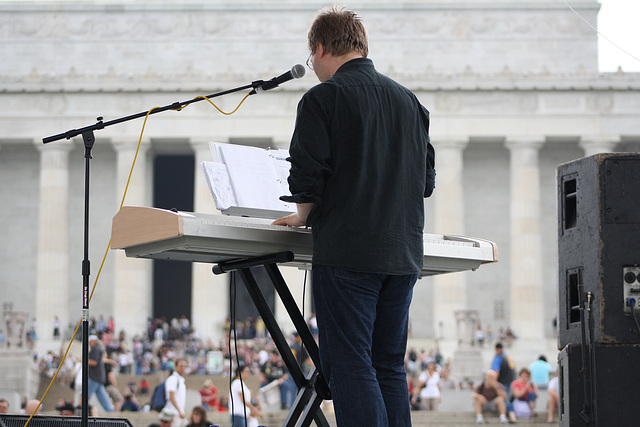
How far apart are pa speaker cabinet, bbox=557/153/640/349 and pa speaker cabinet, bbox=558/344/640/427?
0.33ft

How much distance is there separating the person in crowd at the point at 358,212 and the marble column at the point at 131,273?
135 feet

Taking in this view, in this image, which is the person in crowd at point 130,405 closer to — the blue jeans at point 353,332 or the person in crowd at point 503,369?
the person in crowd at point 503,369

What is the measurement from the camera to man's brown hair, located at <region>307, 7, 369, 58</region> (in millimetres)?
5297

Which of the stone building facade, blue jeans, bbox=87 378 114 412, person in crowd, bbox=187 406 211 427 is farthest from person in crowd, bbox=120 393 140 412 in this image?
the stone building facade

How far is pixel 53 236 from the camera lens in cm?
4772

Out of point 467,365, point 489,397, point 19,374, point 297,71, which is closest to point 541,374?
point 489,397

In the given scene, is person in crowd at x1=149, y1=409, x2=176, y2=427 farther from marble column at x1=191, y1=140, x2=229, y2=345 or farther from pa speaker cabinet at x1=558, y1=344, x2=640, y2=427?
marble column at x1=191, y1=140, x2=229, y2=345

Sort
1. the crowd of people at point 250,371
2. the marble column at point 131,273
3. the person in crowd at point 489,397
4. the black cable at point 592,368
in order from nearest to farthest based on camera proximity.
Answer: the black cable at point 592,368, the crowd of people at point 250,371, the person in crowd at point 489,397, the marble column at point 131,273

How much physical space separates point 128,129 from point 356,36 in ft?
146

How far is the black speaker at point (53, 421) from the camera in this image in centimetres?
677

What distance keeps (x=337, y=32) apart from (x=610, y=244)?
2.19 metres

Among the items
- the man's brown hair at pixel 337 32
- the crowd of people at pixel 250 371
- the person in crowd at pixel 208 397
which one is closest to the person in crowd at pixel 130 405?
the crowd of people at pixel 250 371

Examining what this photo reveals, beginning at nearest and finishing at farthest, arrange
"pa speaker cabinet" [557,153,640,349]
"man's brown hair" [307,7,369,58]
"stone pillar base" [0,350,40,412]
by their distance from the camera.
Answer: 1. "man's brown hair" [307,7,369,58]
2. "pa speaker cabinet" [557,153,640,349]
3. "stone pillar base" [0,350,40,412]

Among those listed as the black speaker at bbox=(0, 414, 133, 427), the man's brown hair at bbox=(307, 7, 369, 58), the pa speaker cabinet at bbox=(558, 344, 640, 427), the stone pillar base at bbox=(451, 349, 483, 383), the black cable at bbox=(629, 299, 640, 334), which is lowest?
the stone pillar base at bbox=(451, 349, 483, 383)
